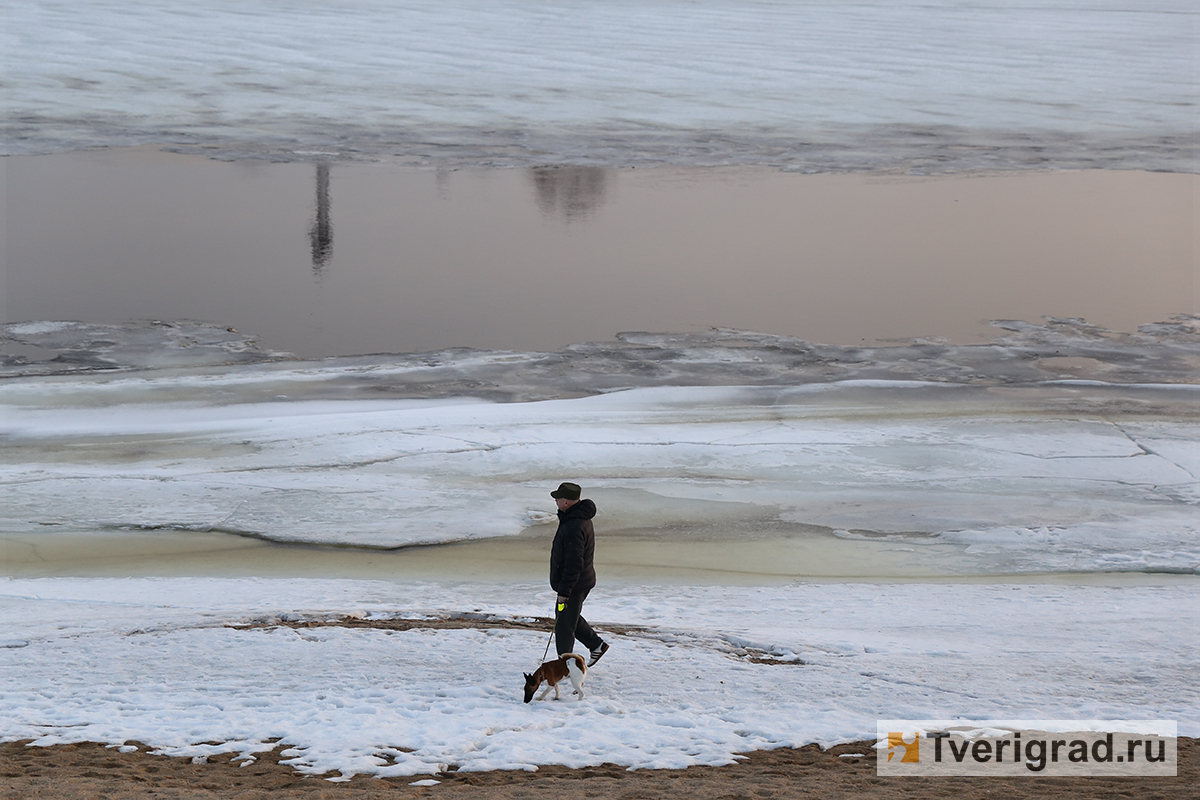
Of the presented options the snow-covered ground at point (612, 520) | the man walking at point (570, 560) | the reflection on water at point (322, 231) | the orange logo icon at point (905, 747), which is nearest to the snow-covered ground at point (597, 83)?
the reflection on water at point (322, 231)

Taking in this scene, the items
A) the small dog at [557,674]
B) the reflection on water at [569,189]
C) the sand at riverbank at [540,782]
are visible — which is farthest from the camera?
the reflection on water at [569,189]

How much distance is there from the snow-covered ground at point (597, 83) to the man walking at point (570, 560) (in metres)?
20.6

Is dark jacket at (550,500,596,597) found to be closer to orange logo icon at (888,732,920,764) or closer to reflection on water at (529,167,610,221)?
orange logo icon at (888,732,920,764)

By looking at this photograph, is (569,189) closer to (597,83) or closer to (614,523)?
(597,83)

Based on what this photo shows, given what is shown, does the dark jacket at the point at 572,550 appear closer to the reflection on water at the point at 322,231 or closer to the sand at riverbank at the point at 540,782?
the sand at riverbank at the point at 540,782

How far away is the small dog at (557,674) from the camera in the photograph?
20.9 ft

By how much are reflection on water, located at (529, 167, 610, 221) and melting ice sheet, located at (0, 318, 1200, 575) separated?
28.9ft

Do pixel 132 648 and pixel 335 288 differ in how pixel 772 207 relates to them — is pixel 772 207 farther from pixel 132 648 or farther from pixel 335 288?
pixel 132 648

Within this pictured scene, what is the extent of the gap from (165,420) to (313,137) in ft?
54.8

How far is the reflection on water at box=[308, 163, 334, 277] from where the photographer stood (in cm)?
2038

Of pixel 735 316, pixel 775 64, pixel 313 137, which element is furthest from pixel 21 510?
pixel 775 64

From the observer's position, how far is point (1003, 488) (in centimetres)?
1123

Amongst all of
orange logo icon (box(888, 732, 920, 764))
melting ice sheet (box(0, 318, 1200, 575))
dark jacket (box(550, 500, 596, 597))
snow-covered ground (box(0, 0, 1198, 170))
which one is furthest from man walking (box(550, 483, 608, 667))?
snow-covered ground (box(0, 0, 1198, 170))

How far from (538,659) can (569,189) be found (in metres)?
19.0
